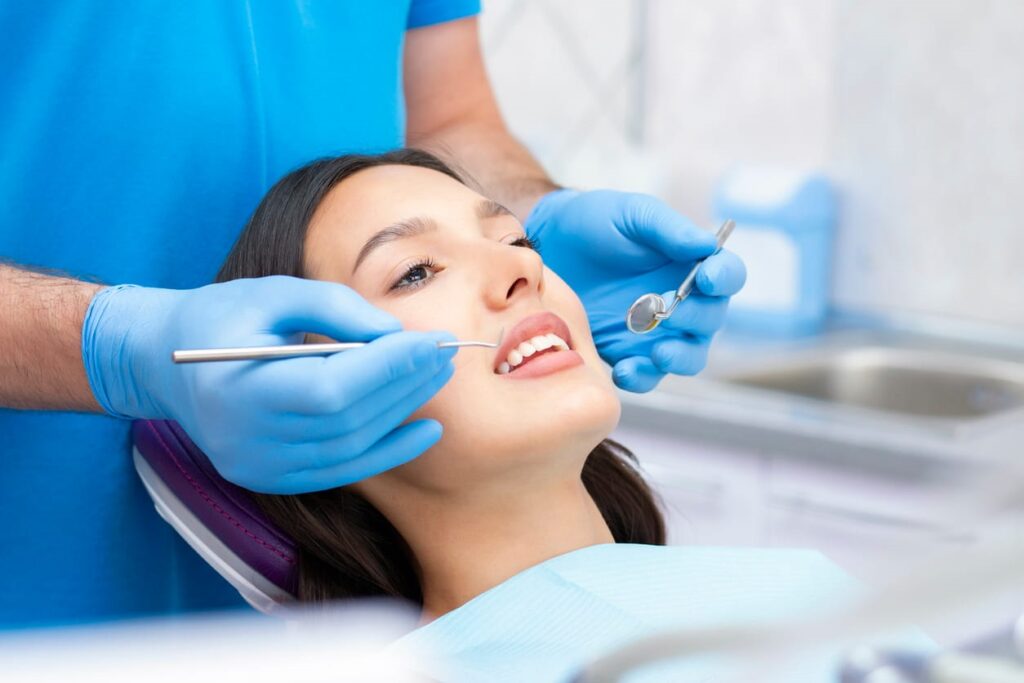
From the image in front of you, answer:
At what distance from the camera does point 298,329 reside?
3.37 feet

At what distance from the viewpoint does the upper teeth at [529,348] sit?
1.27m

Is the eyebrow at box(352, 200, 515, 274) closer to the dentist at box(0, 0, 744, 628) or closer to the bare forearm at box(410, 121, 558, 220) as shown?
the dentist at box(0, 0, 744, 628)

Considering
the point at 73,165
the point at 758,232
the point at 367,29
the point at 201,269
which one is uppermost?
the point at 367,29

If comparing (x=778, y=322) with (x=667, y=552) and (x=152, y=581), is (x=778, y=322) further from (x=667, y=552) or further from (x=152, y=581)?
(x=152, y=581)

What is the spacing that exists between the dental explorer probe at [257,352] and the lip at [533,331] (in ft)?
0.73

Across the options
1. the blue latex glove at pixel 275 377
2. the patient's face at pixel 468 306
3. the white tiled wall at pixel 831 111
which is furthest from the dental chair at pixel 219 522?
the white tiled wall at pixel 831 111

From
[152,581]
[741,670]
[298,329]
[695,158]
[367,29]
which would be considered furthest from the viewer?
[695,158]

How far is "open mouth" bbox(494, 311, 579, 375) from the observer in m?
1.26

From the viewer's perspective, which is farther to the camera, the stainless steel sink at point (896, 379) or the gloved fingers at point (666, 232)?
the stainless steel sink at point (896, 379)

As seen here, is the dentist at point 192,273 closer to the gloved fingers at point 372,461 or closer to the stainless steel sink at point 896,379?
the gloved fingers at point 372,461

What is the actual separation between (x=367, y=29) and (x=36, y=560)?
77 cm

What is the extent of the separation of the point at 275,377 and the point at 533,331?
390 mm

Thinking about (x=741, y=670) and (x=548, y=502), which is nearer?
(x=741, y=670)

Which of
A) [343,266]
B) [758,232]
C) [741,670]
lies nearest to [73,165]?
[343,266]
